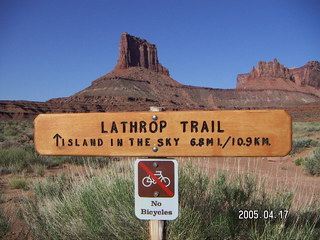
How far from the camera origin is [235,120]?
1766 mm

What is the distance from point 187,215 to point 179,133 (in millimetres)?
931

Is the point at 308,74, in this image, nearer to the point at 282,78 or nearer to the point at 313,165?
the point at 282,78

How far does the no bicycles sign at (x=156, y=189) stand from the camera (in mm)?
1761

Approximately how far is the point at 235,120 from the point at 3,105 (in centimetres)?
6060

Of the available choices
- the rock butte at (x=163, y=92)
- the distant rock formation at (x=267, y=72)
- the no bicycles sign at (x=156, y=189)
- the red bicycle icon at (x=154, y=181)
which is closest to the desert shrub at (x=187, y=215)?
the no bicycles sign at (x=156, y=189)

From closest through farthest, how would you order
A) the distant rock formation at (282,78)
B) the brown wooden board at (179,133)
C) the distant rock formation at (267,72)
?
the brown wooden board at (179,133) → the distant rock formation at (282,78) → the distant rock formation at (267,72)

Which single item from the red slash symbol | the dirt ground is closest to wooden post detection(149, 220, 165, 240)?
the red slash symbol

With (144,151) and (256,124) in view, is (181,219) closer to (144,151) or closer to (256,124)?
(144,151)

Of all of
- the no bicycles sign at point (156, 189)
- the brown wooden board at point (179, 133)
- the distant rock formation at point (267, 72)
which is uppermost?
the distant rock formation at point (267, 72)

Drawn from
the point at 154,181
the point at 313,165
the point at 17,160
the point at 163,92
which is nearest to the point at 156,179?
the point at 154,181

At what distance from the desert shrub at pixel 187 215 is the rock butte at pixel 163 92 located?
52.6m

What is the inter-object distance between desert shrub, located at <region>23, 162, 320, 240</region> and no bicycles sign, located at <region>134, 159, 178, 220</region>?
0.57m

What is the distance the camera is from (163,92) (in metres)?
93.4

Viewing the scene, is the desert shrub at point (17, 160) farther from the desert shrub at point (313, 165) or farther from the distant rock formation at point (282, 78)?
the distant rock formation at point (282, 78)
